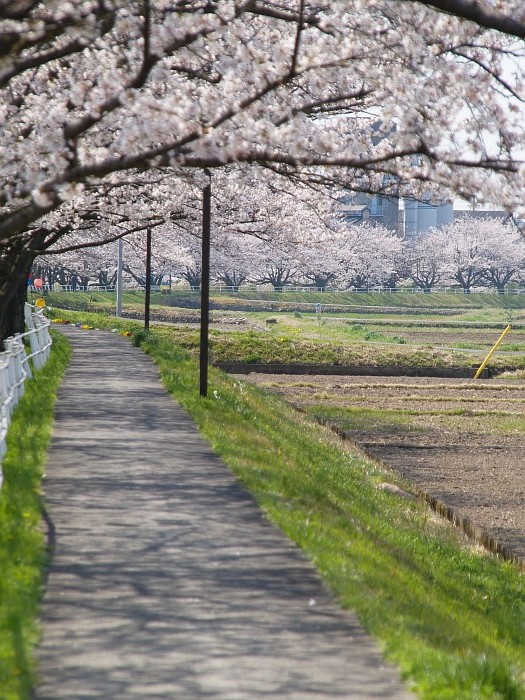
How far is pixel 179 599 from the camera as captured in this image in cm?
745

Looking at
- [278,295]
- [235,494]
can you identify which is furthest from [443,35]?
[278,295]

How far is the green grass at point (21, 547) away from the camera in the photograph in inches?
237

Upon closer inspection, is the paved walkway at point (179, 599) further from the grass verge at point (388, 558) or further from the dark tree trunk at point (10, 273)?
the dark tree trunk at point (10, 273)

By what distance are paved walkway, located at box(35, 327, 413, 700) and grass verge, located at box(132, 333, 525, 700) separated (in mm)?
217

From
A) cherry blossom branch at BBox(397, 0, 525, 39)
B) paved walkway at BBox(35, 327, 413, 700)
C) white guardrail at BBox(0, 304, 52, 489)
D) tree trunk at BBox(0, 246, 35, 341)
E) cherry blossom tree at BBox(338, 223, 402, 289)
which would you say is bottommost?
paved walkway at BBox(35, 327, 413, 700)

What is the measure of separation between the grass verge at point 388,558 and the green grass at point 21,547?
2.06 meters

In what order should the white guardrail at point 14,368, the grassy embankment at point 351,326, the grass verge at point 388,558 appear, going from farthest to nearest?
the grassy embankment at point 351,326 < the white guardrail at point 14,368 < the grass verge at point 388,558

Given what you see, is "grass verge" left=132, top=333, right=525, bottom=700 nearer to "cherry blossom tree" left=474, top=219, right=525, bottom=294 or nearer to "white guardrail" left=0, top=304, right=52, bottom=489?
"white guardrail" left=0, top=304, right=52, bottom=489

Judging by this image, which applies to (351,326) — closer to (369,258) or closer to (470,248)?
(369,258)

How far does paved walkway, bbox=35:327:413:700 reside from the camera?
5.99m

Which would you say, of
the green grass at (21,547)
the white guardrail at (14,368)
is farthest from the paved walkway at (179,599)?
the white guardrail at (14,368)

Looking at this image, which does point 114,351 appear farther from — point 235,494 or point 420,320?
point 420,320

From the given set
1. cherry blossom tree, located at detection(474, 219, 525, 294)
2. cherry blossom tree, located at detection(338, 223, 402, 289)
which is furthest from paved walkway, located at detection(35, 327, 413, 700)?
cherry blossom tree, located at detection(474, 219, 525, 294)

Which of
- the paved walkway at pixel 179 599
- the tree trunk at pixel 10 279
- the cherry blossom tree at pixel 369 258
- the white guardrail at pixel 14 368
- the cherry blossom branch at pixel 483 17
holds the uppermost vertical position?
the cherry blossom tree at pixel 369 258
